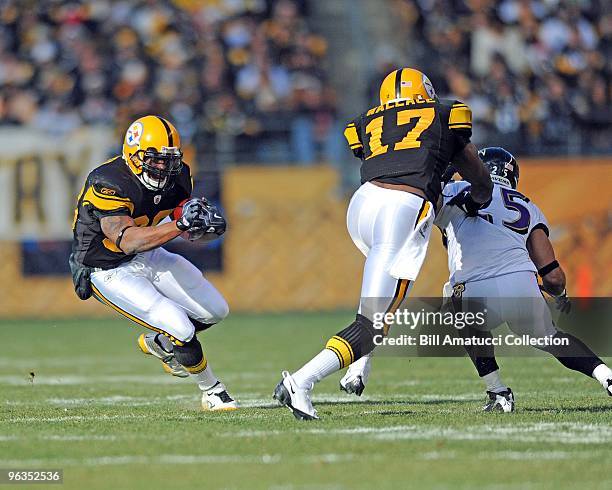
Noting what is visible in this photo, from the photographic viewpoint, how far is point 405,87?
636 cm

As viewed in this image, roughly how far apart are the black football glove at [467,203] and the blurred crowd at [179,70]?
7.98 m

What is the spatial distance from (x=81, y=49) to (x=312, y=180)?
12.3 feet

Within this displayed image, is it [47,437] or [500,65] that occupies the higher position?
[500,65]

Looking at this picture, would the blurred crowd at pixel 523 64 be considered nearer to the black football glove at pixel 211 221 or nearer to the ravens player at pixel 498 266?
the ravens player at pixel 498 266

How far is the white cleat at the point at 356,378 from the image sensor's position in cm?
650

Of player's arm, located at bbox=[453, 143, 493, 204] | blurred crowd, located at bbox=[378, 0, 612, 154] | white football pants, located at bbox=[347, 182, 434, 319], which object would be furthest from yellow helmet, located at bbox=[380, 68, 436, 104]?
blurred crowd, located at bbox=[378, 0, 612, 154]

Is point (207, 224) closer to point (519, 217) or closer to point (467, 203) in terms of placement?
point (467, 203)

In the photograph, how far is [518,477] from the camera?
176 inches

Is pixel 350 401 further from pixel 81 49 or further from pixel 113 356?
pixel 81 49

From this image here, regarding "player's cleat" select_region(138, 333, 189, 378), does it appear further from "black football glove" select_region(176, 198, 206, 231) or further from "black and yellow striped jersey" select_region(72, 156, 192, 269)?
"black football glove" select_region(176, 198, 206, 231)

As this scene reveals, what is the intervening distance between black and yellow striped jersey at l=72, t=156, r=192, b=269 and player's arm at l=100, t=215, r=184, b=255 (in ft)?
0.25

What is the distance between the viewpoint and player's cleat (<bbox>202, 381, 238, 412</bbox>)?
22.3 ft

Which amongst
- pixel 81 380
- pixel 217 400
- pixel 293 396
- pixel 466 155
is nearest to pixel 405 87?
pixel 466 155

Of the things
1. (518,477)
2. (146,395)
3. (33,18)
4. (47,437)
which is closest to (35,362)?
(146,395)
